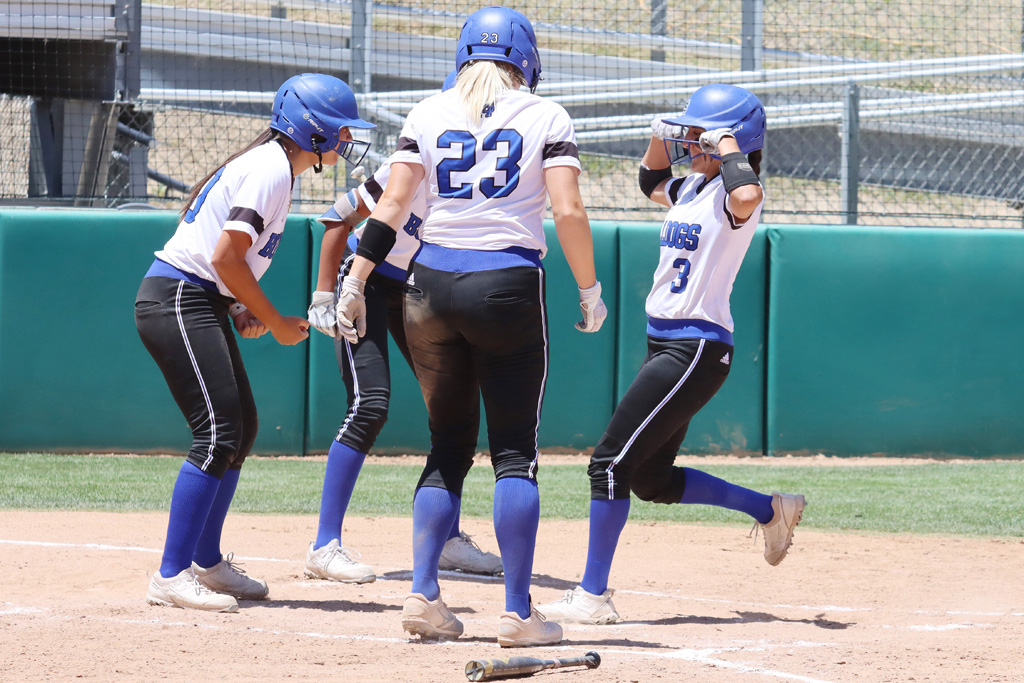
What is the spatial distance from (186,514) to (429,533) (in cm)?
94

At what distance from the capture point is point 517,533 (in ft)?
10.7

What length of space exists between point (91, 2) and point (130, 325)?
110 inches

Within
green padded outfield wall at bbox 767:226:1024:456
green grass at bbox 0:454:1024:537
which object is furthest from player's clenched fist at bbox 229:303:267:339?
green padded outfield wall at bbox 767:226:1024:456

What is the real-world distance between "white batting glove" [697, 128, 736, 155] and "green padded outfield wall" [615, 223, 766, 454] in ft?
13.1

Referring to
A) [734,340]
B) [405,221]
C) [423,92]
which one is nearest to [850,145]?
[734,340]

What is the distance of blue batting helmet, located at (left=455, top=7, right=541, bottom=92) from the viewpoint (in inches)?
131

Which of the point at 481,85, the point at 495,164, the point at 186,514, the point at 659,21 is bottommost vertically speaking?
the point at 186,514

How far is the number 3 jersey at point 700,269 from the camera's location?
4.03 metres

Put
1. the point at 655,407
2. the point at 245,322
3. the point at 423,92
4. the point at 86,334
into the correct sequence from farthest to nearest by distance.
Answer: the point at 423,92, the point at 86,334, the point at 245,322, the point at 655,407

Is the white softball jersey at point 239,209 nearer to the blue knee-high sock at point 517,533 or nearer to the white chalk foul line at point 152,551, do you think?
the blue knee-high sock at point 517,533

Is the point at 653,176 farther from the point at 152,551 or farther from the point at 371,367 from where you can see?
the point at 152,551

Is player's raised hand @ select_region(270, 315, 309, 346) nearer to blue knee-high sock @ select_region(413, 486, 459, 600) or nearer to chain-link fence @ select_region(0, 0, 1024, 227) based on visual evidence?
blue knee-high sock @ select_region(413, 486, 459, 600)

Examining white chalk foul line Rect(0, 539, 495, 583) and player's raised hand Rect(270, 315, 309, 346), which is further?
white chalk foul line Rect(0, 539, 495, 583)

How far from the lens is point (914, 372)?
27.1 ft
